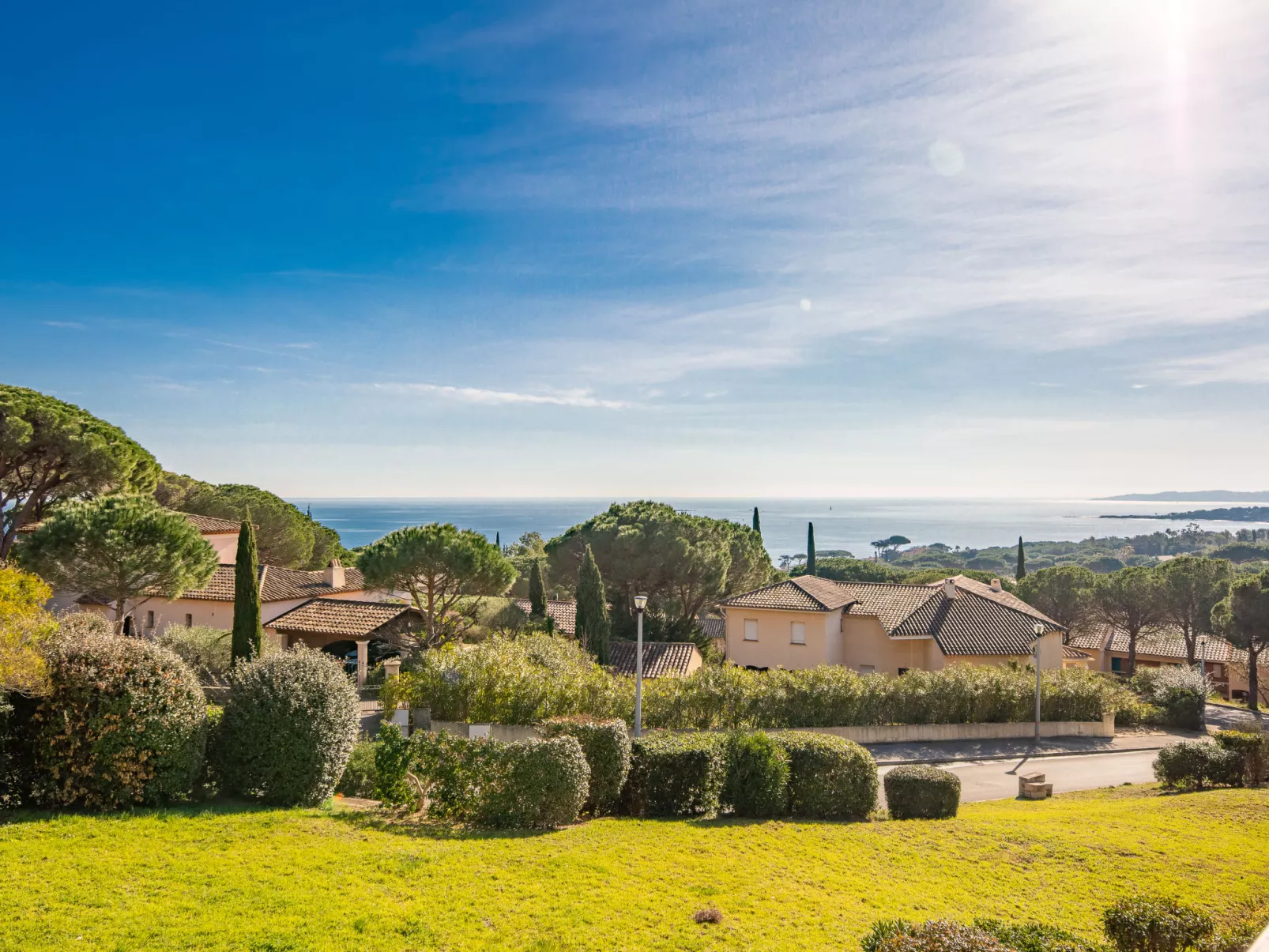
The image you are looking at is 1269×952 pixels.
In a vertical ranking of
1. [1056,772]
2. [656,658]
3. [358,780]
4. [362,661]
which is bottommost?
[1056,772]

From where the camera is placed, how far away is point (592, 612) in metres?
30.2

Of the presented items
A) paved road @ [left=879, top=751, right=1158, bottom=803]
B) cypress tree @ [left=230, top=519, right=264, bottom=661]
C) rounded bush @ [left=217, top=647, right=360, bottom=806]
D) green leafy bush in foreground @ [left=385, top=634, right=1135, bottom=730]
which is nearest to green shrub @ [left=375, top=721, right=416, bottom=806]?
rounded bush @ [left=217, top=647, right=360, bottom=806]

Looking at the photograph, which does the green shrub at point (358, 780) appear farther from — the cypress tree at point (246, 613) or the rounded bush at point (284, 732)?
the cypress tree at point (246, 613)

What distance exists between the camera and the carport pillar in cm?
2581

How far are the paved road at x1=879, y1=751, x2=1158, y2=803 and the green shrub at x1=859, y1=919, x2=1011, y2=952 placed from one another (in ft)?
37.3

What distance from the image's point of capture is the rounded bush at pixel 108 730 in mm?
9430

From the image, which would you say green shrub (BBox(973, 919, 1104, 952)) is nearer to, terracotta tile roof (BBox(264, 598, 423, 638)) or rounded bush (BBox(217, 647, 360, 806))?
rounded bush (BBox(217, 647, 360, 806))

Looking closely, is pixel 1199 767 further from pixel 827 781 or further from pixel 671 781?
pixel 671 781

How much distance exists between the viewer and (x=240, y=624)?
74.4 ft

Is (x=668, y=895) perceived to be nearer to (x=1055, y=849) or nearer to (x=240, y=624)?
(x=1055, y=849)

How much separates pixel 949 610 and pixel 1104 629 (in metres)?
26.4

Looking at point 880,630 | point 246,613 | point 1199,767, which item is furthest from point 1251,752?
point 246,613

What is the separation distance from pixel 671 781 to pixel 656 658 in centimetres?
1779

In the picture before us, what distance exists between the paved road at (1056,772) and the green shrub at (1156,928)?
10.2 meters
